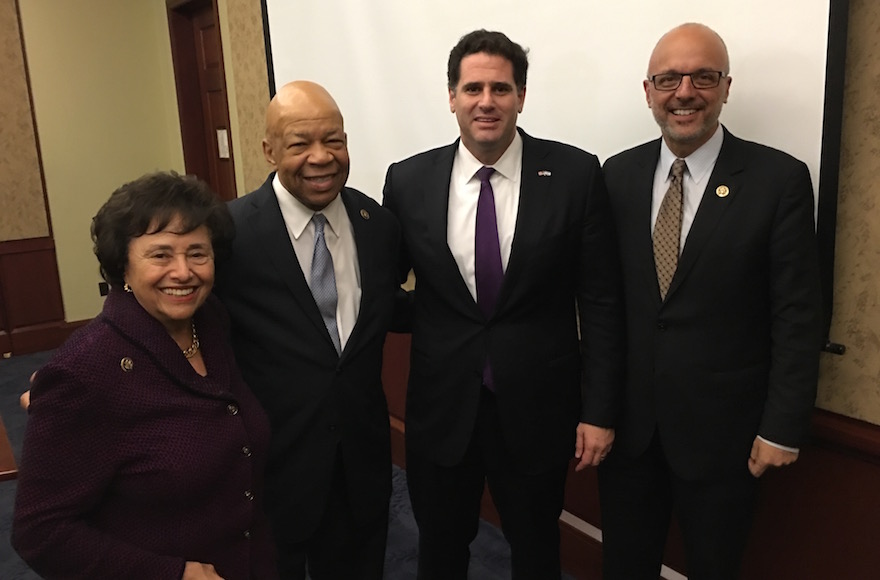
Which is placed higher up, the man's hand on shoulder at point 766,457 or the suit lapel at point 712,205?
the suit lapel at point 712,205

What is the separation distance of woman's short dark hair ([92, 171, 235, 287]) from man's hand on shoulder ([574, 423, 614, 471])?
3.09ft

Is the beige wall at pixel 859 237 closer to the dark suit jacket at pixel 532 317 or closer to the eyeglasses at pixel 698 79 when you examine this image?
the eyeglasses at pixel 698 79

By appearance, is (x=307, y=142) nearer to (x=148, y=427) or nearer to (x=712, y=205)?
(x=148, y=427)

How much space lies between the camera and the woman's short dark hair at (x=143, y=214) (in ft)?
3.86

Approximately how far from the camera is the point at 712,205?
1.44 meters

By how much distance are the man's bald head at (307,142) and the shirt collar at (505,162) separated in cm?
31

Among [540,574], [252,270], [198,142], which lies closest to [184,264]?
[252,270]

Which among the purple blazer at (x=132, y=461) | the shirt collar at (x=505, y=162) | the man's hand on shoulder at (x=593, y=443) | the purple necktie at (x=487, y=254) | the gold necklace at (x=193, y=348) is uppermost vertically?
the shirt collar at (x=505, y=162)

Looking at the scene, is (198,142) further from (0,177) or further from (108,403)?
(108,403)

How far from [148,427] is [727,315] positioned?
3.76 ft

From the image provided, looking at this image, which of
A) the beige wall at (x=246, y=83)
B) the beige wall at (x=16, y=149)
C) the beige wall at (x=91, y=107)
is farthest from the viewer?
the beige wall at (x=91, y=107)

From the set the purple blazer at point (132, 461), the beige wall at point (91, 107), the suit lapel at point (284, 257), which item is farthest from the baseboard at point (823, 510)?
the beige wall at point (91, 107)

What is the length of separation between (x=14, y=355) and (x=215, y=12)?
9.43 feet

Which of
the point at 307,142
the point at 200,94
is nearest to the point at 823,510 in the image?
the point at 307,142
